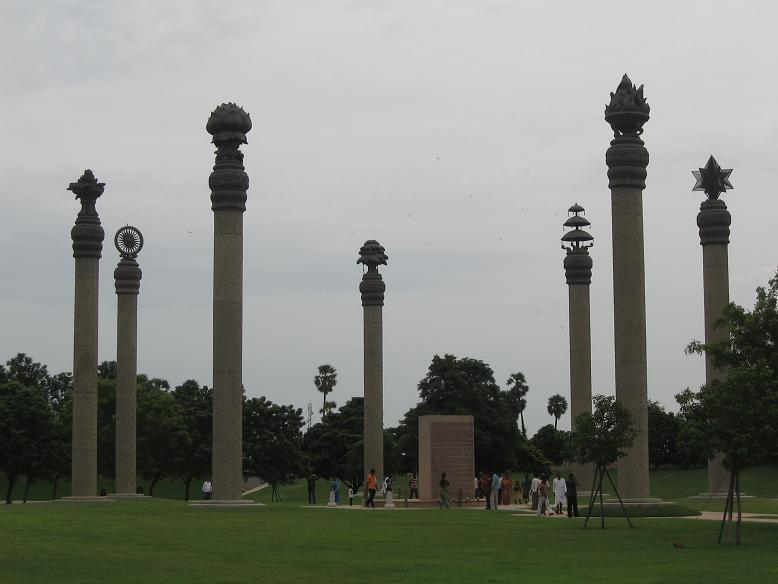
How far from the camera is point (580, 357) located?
79.9 m

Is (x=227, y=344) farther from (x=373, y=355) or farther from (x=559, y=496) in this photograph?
(x=373, y=355)

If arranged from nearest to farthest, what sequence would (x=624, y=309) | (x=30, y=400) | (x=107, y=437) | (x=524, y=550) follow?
(x=524, y=550) < (x=624, y=309) < (x=30, y=400) < (x=107, y=437)

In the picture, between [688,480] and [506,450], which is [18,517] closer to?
[506,450]

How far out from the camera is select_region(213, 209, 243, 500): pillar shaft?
61.8 meters

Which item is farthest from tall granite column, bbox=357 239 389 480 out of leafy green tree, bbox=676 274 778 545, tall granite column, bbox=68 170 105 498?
leafy green tree, bbox=676 274 778 545

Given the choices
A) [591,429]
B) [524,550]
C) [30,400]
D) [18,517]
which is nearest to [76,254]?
[30,400]

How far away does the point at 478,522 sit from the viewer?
47344mm

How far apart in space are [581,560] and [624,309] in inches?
988

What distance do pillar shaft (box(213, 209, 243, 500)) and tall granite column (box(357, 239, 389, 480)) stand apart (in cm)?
2125

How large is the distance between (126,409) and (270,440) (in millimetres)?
28243

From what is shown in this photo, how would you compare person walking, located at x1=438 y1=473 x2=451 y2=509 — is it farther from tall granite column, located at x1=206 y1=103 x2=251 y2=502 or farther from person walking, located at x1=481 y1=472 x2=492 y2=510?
tall granite column, located at x1=206 y1=103 x2=251 y2=502

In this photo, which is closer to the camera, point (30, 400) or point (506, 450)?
point (30, 400)

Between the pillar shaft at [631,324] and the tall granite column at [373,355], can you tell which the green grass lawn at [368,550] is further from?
the tall granite column at [373,355]

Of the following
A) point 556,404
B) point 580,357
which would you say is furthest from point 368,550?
point 556,404
